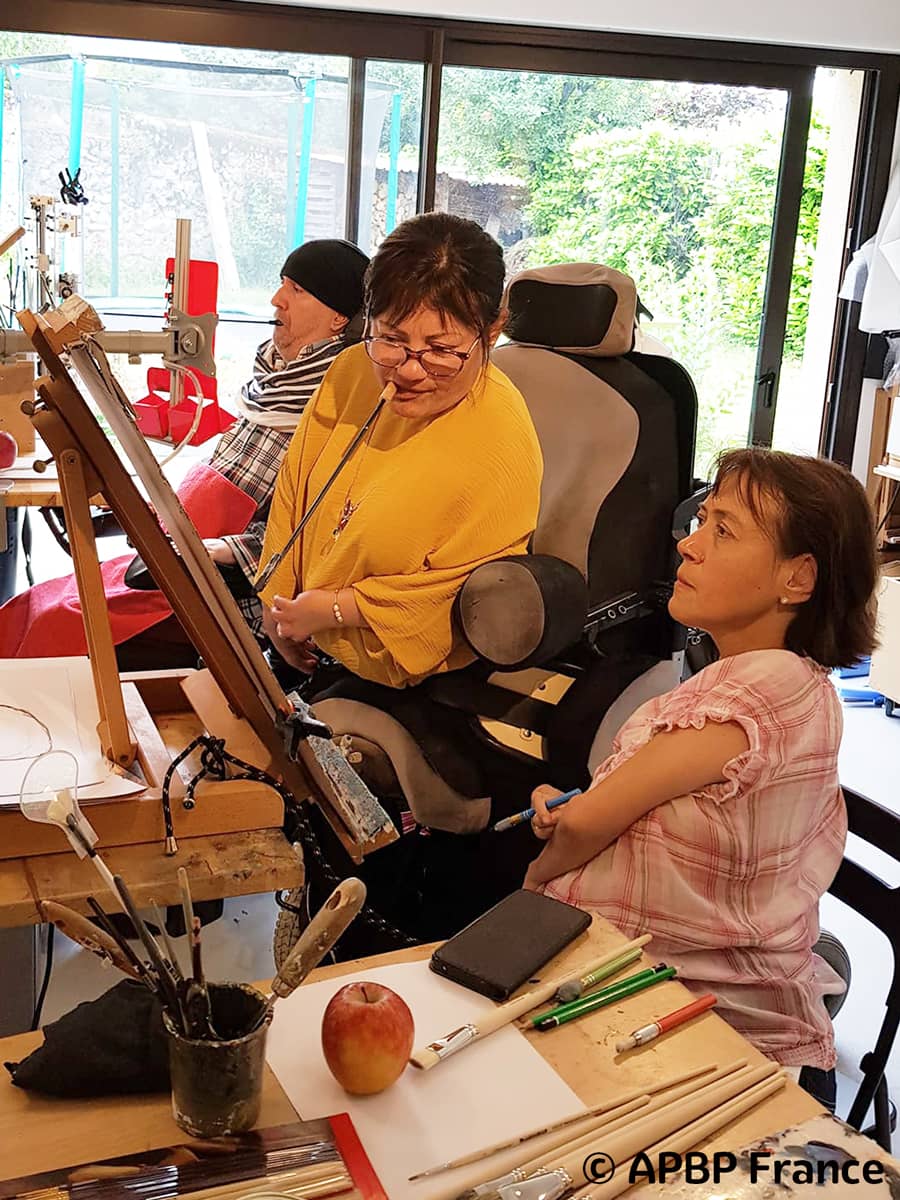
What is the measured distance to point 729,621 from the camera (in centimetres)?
151

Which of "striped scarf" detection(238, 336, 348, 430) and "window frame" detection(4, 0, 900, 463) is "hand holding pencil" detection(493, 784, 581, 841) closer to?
"striped scarf" detection(238, 336, 348, 430)

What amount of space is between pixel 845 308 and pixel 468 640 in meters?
3.43

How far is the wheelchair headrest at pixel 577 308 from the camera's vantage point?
7.27ft

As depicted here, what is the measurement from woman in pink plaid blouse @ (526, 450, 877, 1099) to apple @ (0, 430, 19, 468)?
1826 millimetres

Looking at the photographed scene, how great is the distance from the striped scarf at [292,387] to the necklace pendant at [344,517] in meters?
0.47

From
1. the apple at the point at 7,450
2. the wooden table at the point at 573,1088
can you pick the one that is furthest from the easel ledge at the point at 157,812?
the apple at the point at 7,450

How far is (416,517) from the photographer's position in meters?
1.90

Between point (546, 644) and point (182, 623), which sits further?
point (546, 644)

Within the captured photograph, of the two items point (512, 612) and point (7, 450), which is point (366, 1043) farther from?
point (7, 450)

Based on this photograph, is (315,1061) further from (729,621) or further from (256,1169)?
(729,621)

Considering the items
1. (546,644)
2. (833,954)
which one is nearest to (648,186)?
(546,644)

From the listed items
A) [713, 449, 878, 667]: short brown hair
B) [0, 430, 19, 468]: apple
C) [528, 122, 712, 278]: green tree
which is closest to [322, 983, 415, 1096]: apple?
[713, 449, 878, 667]: short brown hair

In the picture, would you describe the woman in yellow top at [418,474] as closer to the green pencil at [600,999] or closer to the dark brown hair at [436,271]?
the dark brown hair at [436,271]

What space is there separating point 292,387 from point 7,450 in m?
0.86
